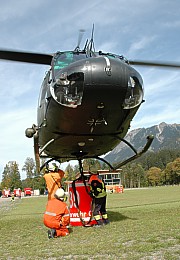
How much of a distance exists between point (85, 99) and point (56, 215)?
3.35m

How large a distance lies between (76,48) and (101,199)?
184 inches

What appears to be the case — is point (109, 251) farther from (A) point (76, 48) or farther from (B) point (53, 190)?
(A) point (76, 48)

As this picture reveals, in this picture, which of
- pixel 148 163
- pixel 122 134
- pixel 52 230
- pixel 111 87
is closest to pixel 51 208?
pixel 52 230

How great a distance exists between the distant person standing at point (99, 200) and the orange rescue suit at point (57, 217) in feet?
5.38

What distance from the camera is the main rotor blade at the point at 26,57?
8352 millimetres

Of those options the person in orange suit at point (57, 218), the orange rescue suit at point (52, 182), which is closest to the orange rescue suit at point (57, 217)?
the person in orange suit at point (57, 218)

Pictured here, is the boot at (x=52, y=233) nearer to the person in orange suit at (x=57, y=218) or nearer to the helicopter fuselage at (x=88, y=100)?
the person in orange suit at (x=57, y=218)

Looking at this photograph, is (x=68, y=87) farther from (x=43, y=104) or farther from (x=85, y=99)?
(x=43, y=104)

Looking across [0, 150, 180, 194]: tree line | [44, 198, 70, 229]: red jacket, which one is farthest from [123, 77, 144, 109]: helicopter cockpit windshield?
[0, 150, 180, 194]: tree line

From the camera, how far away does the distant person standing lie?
10.4 metres

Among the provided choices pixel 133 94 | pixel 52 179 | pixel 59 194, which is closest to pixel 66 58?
pixel 133 94

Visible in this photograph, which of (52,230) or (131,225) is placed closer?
(52,230)

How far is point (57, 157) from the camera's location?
11.3 m

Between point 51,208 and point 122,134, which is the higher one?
point 122,134
